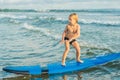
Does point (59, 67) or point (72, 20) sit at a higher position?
point (72, 20)

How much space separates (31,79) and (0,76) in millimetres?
995

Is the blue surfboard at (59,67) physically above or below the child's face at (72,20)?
below

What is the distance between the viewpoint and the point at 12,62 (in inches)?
478

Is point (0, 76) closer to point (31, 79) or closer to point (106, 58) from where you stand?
point (31, 79)

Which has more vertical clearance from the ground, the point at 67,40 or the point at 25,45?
the point at 67,40

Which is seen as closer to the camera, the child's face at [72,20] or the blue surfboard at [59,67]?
the blue surfboard at [59,67]

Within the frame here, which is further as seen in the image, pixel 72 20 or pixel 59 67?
pixel 59 67

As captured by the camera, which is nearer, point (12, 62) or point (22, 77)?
point (22, 77)

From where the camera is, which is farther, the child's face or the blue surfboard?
the child's face

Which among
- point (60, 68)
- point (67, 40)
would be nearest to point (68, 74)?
point (60, 68)

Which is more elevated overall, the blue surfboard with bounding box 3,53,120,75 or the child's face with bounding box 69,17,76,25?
the child's face with bounding box 69,17,76,25

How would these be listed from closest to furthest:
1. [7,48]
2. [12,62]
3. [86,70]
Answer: [86,70] < [12,62] < [7,48]

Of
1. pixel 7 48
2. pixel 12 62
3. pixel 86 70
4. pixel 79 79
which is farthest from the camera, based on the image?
pixel 7 48

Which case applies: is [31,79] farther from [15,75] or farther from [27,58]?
[27,58]
